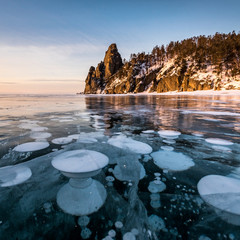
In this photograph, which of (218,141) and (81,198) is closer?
(81,198)

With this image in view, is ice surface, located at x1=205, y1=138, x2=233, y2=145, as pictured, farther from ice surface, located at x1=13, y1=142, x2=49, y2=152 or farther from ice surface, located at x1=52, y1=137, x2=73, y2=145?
ice surface, located at x1=13, y1=142, x2=49, y2=152

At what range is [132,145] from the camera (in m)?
3.39

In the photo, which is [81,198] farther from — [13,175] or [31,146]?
[31,146]

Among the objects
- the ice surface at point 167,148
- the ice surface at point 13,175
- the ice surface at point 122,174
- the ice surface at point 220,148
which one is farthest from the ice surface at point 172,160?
the ice surface at point 13,175

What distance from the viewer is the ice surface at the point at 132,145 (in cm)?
309

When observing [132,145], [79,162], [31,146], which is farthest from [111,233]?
[31,146]

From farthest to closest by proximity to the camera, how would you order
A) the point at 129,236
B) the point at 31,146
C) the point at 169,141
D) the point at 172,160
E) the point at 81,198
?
the point at 169,141, the point at 31,146, the point at 172,160, the point at 81,198, the point at 129,236

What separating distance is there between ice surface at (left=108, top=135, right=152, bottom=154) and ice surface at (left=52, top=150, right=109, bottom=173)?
940 millimetres

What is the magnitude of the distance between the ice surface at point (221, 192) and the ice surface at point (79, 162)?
4.59 feet

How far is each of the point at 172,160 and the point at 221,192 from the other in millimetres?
937

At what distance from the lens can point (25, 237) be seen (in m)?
1.22

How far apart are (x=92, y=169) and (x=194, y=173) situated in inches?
62.2

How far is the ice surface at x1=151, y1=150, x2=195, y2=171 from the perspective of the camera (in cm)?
239

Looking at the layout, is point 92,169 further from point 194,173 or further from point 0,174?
point 194,173
